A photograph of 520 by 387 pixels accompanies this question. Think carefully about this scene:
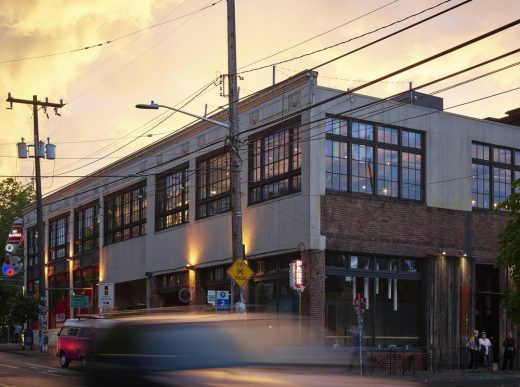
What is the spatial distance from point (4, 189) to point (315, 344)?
3097 inches

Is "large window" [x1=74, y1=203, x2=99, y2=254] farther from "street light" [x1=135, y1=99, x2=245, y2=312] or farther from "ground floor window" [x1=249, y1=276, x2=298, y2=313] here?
"street light" [x1=135, y1=99, x2=245, y2=312]

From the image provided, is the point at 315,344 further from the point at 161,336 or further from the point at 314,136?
the point at 314,136

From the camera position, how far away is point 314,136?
98.6 ft

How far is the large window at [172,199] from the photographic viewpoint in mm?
39219

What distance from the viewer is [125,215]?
4591cm

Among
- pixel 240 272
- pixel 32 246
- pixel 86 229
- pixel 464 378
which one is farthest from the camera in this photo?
pixel 32 246

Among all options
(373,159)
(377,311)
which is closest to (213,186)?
(373,159)

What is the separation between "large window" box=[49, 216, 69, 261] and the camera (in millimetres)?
55188

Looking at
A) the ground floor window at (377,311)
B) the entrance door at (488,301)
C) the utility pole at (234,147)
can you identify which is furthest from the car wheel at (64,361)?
the entrance door at (488,301)

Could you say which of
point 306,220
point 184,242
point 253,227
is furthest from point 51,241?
point 306,220

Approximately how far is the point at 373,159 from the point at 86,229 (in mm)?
25738

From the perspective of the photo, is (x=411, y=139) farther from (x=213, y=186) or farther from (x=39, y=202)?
(x=39, y=202)

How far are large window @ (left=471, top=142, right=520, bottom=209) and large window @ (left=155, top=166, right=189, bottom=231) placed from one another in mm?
13666

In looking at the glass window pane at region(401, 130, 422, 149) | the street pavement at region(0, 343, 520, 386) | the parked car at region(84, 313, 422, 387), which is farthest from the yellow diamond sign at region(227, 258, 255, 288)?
the glass window pane at region(401, 130, 422, 149)
